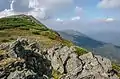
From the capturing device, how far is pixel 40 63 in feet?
298

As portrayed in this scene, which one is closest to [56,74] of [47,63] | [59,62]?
[47,63]

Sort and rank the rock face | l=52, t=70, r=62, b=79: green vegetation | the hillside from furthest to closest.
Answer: l=52, t=70, r=62, b=79: green vegetation → the rock face → the hillside

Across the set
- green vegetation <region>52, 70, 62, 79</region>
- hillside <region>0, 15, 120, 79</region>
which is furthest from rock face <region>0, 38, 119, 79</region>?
green vegetation <region>52, 70, 62, 79</region>

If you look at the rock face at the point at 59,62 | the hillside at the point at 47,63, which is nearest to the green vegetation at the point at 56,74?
the hillside at the point at 47,63

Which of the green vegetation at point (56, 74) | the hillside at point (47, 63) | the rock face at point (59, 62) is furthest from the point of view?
the green vegetation at point (56, 74)

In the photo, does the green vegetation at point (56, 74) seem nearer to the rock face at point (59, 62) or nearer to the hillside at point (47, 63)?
the hillside at point (47, 63)

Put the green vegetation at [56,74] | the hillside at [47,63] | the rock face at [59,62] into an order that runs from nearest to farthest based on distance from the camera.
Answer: the hillside at [47,63] < the rock face at [59,62] < the green vegetation at [56,74]

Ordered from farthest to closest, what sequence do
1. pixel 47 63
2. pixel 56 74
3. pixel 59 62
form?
pixel 59 62
pixel 56 74
pixel 47 63

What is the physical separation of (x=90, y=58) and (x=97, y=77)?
2746cm

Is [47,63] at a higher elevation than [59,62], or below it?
higher

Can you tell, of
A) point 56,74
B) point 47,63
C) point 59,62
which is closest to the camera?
point 47,63

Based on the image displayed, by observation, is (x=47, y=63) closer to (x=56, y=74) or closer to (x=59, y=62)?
(x=56, y=74)

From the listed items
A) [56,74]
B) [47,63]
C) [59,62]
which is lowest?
[56,74]

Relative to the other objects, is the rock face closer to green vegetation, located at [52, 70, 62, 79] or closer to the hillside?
the hillside
